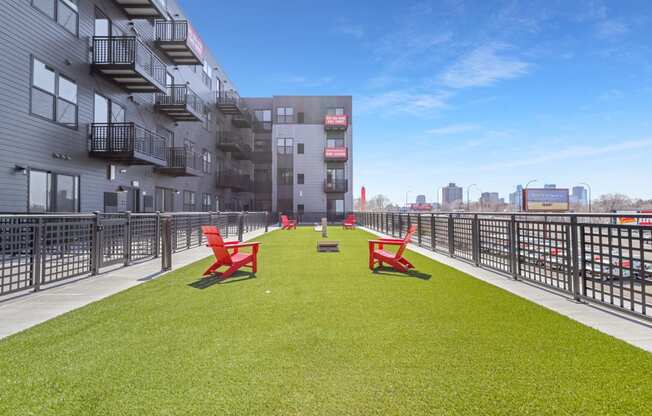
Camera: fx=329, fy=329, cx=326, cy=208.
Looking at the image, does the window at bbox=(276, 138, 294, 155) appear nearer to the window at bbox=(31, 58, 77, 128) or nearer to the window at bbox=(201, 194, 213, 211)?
the window at bbox=(201, 194, 213, 211)

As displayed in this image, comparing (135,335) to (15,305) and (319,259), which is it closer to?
(15,305)

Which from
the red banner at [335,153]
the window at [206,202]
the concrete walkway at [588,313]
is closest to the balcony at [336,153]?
the red banner at [335,153]

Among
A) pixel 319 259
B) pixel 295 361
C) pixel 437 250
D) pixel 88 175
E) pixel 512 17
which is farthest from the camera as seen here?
pixel 512 17

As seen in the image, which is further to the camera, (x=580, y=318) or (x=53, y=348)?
(x=580, y=318)

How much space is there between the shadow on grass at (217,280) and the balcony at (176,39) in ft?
57.3

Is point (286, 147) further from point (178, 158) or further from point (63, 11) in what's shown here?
point (63, 11)

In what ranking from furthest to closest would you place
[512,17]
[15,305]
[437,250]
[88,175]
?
1. [512,17]
2. [88,175]
3. [437,250]
4. [15,305]

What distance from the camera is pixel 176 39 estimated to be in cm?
1920

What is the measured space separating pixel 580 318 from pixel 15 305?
25.4 feet

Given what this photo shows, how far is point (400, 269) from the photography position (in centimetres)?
727

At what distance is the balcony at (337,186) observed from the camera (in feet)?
125

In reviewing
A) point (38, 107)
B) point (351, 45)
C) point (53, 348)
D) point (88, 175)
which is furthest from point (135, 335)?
point (351, 45)

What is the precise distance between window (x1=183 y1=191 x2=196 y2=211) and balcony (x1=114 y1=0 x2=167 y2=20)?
10614mm

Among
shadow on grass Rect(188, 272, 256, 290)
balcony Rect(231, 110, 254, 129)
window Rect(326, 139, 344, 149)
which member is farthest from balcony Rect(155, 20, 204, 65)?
window Rect(326, 139, 344, 149)
